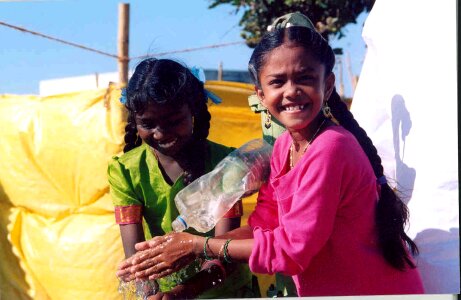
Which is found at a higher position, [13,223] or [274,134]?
[274,134]

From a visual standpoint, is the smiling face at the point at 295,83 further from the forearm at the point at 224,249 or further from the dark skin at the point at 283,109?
the forearm at the point at 224,249

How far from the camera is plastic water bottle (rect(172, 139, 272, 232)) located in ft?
7.72

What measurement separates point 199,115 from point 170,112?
151 mm

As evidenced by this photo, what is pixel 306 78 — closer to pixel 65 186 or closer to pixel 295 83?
pixel 295 83

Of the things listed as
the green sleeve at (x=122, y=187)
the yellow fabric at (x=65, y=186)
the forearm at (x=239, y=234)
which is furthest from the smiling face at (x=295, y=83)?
the yellow fabric at (x=65, y=186)

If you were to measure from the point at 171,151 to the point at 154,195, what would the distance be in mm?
171

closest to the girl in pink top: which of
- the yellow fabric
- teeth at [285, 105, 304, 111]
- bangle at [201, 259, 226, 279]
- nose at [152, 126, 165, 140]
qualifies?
teeth at [285, 105, 304, 111]

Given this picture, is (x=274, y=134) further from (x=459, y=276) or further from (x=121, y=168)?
(x=459, y=276)

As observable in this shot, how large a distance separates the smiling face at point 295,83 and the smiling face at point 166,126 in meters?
0.39

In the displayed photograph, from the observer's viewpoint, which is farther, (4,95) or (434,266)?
(4,95)

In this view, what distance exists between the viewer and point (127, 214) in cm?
244

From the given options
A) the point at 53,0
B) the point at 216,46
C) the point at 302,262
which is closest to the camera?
the point at 302,262

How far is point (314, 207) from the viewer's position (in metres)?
1.96

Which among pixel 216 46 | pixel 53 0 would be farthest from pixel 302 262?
pixel 216 46
